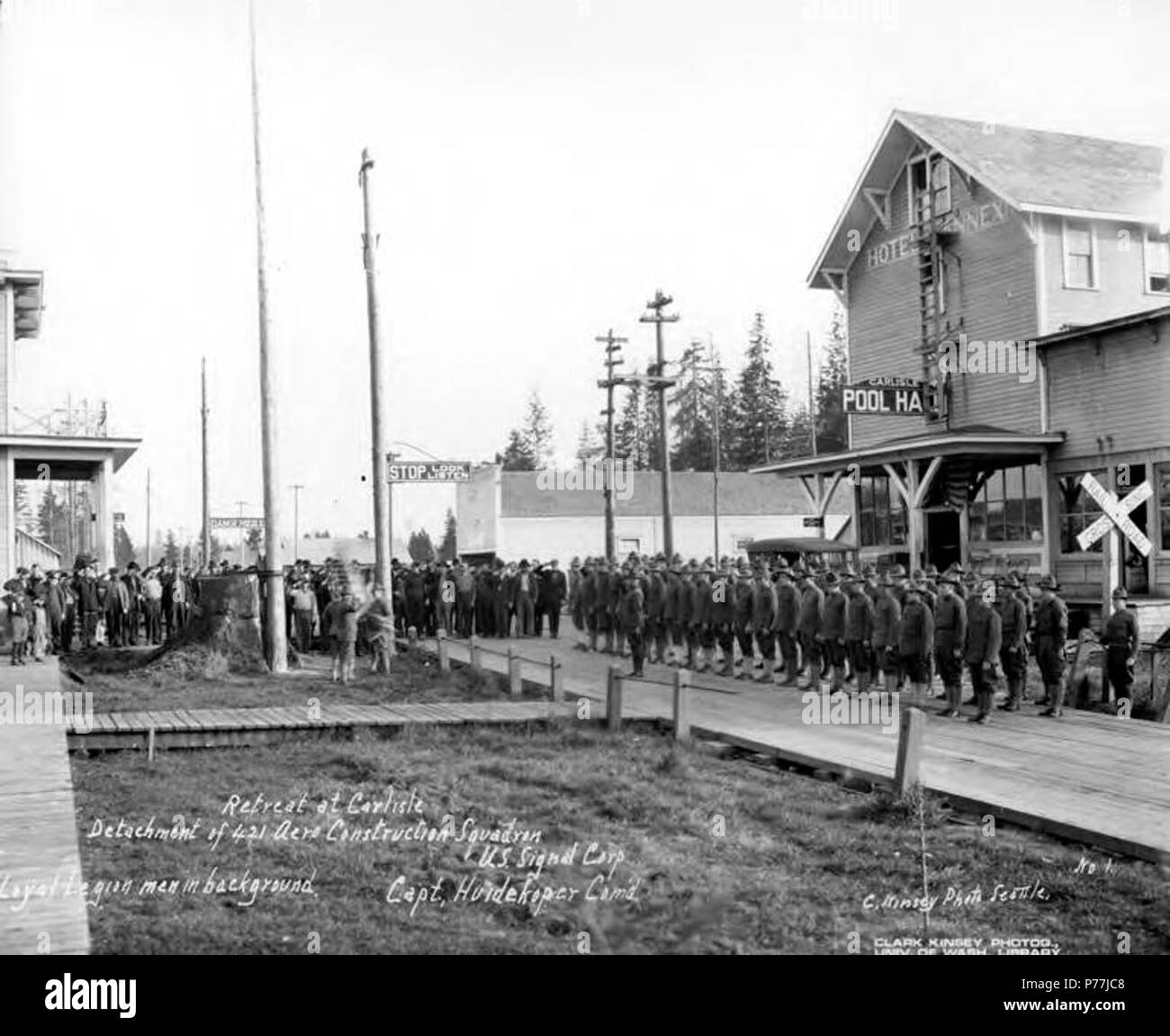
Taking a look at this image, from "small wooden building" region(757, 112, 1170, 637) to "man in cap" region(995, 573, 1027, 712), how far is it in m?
9.44

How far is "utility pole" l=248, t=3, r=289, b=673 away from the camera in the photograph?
66.7ft

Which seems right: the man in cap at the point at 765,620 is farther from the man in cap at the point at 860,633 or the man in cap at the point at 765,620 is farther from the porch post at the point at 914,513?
the porch post at the point at 914,513

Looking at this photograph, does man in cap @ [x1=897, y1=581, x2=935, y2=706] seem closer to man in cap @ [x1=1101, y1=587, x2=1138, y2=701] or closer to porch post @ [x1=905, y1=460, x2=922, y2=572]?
man in cap @ [x1=1101, y1=587, x2=1138, y2=701]

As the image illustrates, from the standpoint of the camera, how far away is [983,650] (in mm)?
15781

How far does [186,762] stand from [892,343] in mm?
24867

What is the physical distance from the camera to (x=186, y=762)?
1274 centimetres

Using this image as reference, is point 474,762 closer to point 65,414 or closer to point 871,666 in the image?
point 871,666

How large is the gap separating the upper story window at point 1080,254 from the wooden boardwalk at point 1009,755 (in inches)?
601

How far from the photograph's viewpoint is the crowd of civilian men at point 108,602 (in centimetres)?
2606

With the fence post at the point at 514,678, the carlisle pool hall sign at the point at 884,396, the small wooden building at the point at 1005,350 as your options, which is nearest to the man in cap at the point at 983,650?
the fence post at the point at 514,678

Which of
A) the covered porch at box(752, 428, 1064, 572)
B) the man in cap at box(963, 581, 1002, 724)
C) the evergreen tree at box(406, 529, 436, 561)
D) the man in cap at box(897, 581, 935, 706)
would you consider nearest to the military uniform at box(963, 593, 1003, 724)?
the man in cap at box(963, 581, 1002, 724)
